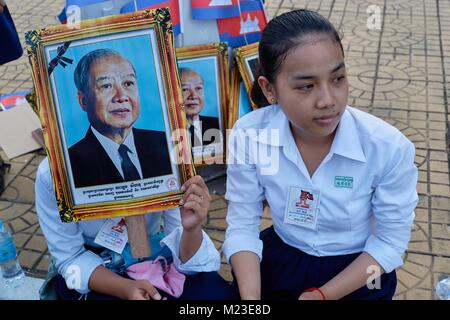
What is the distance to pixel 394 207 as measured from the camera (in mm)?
1655

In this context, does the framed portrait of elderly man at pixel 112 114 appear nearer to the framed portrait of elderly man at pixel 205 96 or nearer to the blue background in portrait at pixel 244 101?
the framed portrait of elderly man at pixel 205 96

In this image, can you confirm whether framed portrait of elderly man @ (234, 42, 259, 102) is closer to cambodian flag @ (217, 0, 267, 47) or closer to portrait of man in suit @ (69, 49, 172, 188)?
cambodian flag @ (217, 0, 267, 47)

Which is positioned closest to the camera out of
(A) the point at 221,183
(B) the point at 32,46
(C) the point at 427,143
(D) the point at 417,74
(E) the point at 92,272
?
(B) the point at 32,46

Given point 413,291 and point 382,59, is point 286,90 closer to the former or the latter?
point 413,291

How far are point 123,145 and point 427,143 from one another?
2614mm

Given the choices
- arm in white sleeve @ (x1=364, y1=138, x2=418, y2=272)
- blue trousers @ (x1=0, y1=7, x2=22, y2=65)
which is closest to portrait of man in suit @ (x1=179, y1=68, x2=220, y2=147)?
blue trousers @ (x1=0, y1=7, x2=22, y2=65)


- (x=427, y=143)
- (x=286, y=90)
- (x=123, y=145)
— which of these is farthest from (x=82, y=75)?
(x=427, y=143)

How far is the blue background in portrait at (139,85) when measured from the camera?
159 cm

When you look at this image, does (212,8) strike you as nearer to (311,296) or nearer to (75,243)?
(75,243)

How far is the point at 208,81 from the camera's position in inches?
114

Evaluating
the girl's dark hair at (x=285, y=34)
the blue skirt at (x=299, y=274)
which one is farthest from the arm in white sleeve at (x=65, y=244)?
the girl's dark hair at (x=285, y=34)

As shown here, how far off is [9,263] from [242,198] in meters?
1.32

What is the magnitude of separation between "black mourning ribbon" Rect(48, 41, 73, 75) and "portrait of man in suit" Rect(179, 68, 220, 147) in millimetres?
1294

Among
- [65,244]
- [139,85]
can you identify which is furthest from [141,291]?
[139,85]
